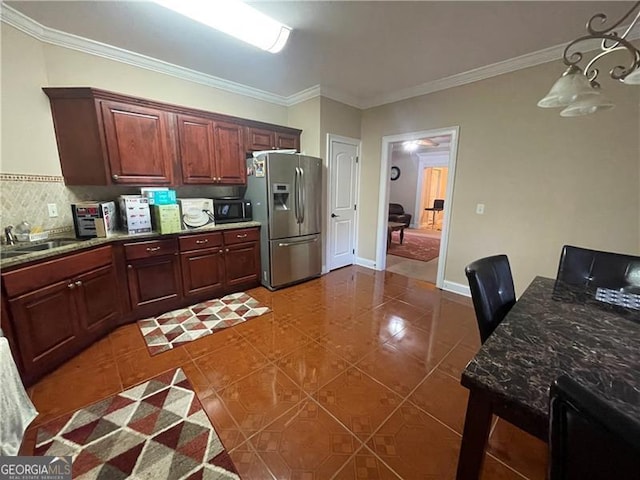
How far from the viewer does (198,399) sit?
168cm

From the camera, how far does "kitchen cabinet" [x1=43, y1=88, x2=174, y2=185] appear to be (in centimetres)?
229

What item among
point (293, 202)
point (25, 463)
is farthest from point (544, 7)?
point (25, 463)

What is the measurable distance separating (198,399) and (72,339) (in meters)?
1.19

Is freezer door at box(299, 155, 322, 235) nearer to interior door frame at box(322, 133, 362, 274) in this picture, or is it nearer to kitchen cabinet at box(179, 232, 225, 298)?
interior door frame at box(322, 133, 362, 274)

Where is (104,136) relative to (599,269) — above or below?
above

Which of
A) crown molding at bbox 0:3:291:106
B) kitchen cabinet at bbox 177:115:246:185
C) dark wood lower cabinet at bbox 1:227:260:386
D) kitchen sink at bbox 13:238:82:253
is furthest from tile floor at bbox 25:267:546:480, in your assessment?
crown molding at bbox 0:3:291:106

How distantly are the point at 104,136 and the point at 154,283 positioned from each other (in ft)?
4.65

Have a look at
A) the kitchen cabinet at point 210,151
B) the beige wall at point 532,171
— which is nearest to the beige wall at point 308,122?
the kitchen cabinet at point 210,151

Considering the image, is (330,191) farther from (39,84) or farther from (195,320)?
(39,84)

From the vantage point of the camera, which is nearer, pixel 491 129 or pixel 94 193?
pixel 94 193

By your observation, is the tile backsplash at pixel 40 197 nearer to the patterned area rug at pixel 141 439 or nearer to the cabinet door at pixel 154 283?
the cabinet door at pixel 154 283

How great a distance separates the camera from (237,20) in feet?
6.47

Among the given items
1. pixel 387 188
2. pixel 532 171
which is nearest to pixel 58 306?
pixel 387 188

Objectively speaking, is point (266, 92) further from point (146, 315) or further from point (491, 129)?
point (146, 315)
